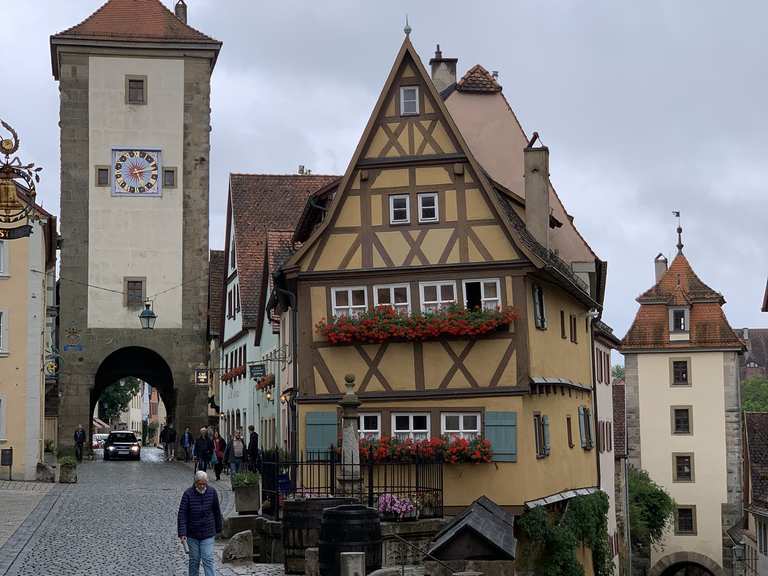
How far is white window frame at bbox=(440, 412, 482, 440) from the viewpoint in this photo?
96.9 ft

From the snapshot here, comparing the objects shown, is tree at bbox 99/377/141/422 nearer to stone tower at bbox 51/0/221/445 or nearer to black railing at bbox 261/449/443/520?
stone tower at bbox 51/0/221/445

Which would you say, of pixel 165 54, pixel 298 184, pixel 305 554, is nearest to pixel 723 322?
pixel 298 184

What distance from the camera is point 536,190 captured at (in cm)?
3322

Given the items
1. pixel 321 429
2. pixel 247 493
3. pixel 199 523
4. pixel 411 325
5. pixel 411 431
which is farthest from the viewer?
pixel 321 429

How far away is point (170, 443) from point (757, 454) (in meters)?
24.2

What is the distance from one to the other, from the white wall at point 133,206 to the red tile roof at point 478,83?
949 inches

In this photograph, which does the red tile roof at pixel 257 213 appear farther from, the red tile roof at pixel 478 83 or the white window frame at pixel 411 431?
the white window frame at pixel 411 431

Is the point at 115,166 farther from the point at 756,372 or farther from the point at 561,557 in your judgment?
the point at 756,372

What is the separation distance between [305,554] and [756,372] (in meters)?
149

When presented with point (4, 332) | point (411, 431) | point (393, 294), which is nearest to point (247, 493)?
point (411, 431)

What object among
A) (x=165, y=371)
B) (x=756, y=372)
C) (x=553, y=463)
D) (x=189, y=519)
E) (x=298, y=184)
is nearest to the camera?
(x=189, y=519)

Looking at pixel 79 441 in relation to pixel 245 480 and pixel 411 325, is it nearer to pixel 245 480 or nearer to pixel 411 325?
pixel 411 325

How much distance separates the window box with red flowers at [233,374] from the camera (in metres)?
54.5

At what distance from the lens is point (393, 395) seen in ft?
98.6
